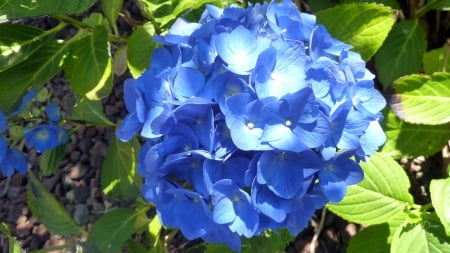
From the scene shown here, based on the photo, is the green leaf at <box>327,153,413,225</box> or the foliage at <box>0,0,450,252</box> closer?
the foliage at <box>0,0,450,252</box>

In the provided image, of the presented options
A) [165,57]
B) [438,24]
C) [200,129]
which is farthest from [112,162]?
[438,24]

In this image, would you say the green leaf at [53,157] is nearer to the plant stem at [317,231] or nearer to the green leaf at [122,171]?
the green leaf at [122,171]

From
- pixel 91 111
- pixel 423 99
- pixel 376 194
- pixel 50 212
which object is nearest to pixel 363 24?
pixel 423 99

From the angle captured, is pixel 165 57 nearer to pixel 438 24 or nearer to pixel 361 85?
pixel 361 85

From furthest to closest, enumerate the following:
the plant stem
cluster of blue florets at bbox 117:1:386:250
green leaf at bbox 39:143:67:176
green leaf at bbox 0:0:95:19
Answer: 1. the plant stem
2. green leaf at bbox 39:143:67:176
3. green leaf at bbox 0:0:95:19
4. cluster of blue florets at bbox 117:1:386:250

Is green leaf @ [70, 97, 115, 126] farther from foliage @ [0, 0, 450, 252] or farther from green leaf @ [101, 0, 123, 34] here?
green leaf @ [101, 0, 123, 34]

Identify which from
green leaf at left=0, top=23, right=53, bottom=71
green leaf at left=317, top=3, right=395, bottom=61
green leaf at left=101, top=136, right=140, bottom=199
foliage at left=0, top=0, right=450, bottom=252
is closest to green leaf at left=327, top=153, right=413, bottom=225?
foliage at left=0, top=0, right=450, bottom=252
